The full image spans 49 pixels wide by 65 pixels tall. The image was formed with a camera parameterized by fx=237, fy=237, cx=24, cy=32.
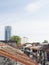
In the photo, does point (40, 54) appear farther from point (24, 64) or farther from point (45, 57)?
point (24, 64)

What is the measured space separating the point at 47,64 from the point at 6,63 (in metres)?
22.4

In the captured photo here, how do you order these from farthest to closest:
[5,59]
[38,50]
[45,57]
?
[38,50] < [45,57] < [5,59]

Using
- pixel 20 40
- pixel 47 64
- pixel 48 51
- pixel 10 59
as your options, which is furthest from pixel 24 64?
pixel 20 40

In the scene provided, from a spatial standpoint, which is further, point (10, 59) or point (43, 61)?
point (43, 61)

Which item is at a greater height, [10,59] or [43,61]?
[10,59]

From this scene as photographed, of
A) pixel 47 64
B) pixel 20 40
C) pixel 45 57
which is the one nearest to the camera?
pixel 47 64

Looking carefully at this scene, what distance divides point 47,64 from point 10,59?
2238 centimetres

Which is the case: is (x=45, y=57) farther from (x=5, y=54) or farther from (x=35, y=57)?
(x=5, y=54)

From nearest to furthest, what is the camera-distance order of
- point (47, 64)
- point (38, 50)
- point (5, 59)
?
point (5, 59), point (47, 64), point (38, 50)

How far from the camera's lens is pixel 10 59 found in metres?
26.3

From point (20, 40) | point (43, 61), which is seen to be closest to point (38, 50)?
point (43, 61)

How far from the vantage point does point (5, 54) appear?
2628cm

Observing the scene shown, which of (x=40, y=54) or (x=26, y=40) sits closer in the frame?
(x=40, y=54)

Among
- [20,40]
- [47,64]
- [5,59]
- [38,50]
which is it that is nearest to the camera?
[5,59]
